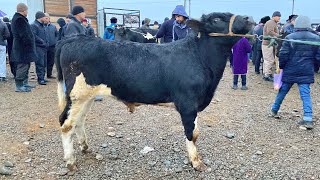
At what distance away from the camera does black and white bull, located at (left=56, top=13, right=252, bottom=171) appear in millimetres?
3941

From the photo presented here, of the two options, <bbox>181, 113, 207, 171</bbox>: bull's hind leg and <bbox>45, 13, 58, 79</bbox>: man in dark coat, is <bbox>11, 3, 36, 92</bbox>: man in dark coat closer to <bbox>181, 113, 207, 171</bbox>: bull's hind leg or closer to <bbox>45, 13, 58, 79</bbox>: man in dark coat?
<bbox>45, 13, 58, 79</bbox>: man in dark coat

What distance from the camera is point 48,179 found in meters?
3.82

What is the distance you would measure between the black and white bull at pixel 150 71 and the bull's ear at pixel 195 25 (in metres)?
0.01

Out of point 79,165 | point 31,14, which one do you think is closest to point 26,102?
point 79,165

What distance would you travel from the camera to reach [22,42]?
8.07 metres

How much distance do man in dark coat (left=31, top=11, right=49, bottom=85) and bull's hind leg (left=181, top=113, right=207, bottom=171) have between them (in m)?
6.30

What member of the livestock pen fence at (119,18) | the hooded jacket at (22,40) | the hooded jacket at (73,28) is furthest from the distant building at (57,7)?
the hooded jacket at (73,28)

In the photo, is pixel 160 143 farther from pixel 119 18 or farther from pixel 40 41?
pixel 119 18

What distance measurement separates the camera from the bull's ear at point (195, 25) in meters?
3.96

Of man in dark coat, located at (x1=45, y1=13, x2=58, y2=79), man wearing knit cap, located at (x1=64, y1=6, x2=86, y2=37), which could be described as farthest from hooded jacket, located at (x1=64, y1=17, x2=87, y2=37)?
man in dark coat, located at (x1=45, y1=13, x2=58, y2=79)

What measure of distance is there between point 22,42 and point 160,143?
5120mm

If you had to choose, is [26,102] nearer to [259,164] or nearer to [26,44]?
[26,44]

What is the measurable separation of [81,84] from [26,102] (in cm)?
412

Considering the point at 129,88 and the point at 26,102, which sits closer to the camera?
the point at 129,88
